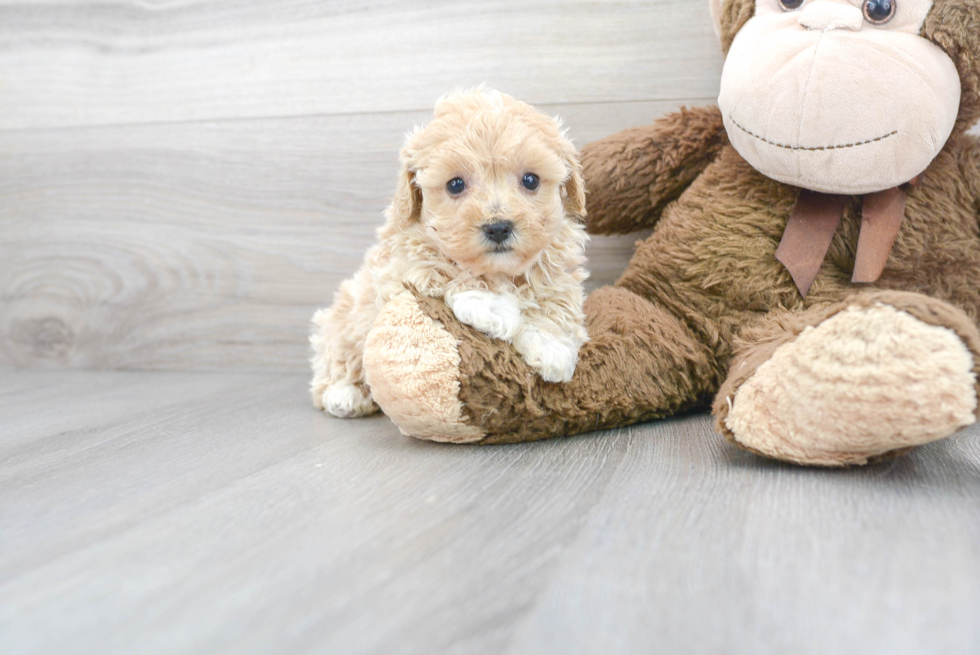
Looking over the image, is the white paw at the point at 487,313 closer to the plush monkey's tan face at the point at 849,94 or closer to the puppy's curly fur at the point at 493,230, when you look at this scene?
the puppy's curly fur at the point at 493,230

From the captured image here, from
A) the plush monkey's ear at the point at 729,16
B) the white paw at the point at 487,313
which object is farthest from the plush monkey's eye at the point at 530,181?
the plush monkey's ear at the point at 729,16

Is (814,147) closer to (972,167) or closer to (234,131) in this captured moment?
(972,167)

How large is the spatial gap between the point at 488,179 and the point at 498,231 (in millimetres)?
59

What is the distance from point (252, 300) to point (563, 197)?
0.74m

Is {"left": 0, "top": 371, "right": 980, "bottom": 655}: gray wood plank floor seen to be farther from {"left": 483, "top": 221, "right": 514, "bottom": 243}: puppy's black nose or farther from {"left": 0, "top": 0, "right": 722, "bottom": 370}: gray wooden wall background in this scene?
{"left": 0, "top": 0, "right": 722, "bottom": 370}: gray wooden wall background

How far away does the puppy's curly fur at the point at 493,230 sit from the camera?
79cm

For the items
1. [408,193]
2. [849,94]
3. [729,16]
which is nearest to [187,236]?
[408,193]

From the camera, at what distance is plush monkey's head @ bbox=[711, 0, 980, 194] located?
82cm

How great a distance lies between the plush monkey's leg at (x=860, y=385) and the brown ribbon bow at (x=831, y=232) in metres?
0.19

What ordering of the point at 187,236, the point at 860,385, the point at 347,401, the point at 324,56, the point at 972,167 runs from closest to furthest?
the point at 860,385, the point at 972,167, the point at 347,401, the point at 324,56, the point at 187,236

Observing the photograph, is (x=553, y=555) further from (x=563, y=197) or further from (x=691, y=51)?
(x=691, y=51)

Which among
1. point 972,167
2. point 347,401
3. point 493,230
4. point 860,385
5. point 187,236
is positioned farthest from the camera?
point 187,236

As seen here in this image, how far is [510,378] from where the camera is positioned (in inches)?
32.3

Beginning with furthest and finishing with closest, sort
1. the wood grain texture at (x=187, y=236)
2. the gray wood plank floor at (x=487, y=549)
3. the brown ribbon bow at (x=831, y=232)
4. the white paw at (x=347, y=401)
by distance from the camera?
the wood grain texture at (x=187, y=236) → the white paw at (x=347, y=401) → the brown ribbon bow at (x=831, y=232) → the gray wood plank floor at (x=487, y=549)
